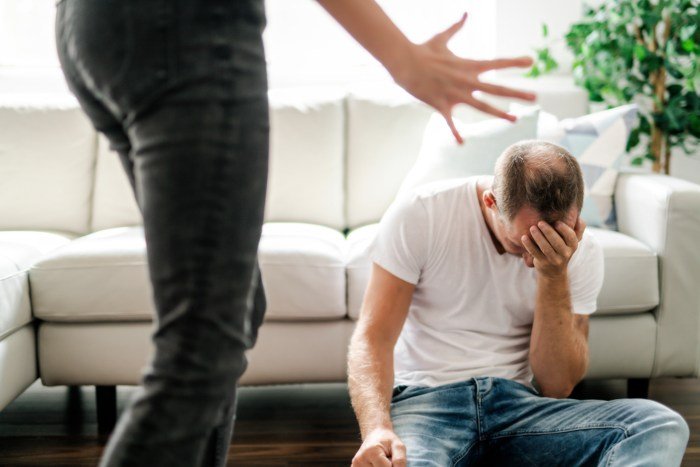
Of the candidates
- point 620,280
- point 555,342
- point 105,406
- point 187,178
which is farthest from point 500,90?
point 105,406

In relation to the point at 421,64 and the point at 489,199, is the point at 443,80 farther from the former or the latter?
the point at 489,199

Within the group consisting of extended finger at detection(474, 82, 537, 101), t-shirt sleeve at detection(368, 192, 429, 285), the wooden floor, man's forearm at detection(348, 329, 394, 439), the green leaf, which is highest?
the green leaf

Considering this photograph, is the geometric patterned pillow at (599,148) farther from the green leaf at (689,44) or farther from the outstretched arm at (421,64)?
the outstretched arm at (421,64)

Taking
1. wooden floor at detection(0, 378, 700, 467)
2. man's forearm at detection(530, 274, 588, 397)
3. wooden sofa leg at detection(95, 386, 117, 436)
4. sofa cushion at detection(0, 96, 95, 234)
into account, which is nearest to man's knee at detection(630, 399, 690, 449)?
man's forearm at detection(530, 274, 588, 397)

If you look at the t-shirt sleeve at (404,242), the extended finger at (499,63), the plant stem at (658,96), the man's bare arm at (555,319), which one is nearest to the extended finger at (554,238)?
the man's bare arm at (555,319)

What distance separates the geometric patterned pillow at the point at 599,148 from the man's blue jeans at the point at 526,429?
1.09m

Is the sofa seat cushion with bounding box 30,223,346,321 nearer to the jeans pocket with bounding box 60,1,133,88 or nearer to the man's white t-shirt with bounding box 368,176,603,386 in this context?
the man's white t-shirt with bounding box 368,176,603,386

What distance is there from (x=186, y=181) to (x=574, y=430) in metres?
1.07

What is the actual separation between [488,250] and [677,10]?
5.98 ft

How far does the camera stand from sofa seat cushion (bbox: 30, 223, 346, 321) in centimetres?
208

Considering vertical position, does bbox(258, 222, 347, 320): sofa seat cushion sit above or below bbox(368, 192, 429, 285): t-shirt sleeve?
below

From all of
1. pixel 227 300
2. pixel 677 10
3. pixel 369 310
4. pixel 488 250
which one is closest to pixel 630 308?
pixel 488 250

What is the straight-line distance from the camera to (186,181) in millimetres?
614

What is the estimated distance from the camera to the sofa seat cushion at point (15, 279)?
1.94m
